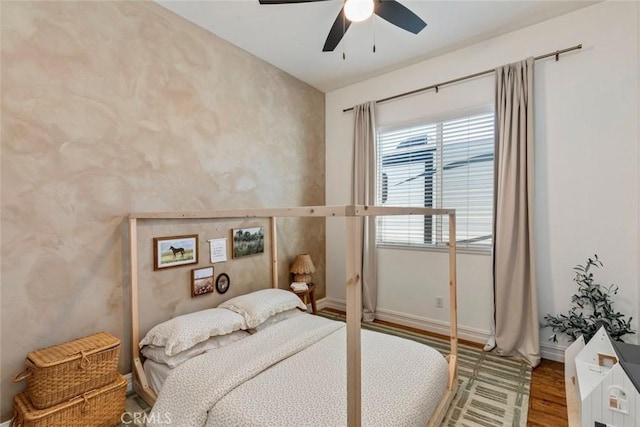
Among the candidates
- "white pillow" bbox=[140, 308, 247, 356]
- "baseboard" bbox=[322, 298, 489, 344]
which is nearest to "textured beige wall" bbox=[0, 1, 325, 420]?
"white pillow" bbox=[140, 308, 247, 356]

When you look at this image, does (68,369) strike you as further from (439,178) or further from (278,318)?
(439,178)

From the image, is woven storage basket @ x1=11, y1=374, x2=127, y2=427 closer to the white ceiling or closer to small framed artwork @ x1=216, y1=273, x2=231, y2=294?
small framed artwork @ x1=216, y1=273, x2=231, y2=294

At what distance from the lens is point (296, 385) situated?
1.55 m

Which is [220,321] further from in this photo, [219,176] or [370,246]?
[370,246]

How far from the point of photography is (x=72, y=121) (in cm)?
187

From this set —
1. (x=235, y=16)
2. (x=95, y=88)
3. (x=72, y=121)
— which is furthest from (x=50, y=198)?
(x=235, y=16)

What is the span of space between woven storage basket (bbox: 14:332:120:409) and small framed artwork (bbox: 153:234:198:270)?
0.62 metres

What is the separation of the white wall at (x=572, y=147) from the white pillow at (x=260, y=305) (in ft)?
5.13

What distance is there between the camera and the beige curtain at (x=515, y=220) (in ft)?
8.18

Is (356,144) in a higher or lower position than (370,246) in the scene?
higher

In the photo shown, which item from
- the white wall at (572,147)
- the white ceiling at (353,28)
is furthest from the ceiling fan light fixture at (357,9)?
the white wall at (572,147)

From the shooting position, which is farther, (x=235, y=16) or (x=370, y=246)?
(x=370, y=246)

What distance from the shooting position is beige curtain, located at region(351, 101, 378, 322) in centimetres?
343

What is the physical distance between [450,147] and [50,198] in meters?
3.29
